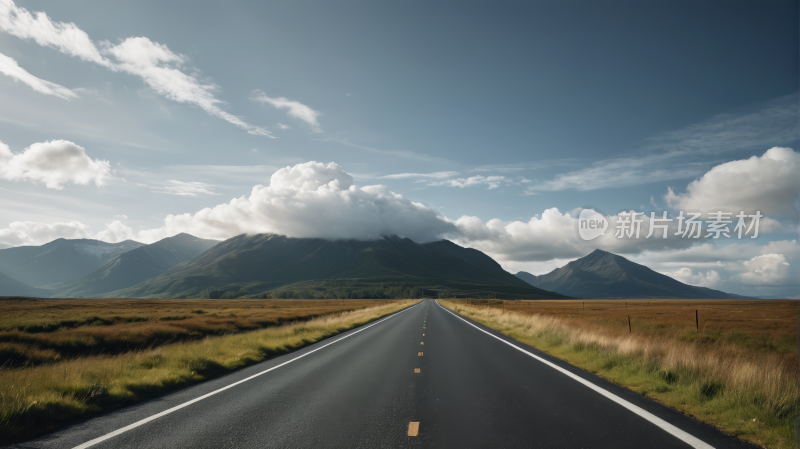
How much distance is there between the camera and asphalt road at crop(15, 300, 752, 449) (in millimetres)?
5418

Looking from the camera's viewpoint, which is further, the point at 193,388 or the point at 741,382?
the point at 193,388

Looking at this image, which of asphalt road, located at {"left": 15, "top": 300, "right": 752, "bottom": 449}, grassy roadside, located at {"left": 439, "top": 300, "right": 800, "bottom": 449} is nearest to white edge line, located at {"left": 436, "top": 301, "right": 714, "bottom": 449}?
asphalt road, located at {"left": 15, "top": 300, "right": 752, "bottom": 449}

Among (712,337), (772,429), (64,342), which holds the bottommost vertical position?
(64,342)

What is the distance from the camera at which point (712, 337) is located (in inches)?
1027

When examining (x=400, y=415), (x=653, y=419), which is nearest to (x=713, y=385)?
(x=653, y=419)

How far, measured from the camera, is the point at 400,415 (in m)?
6.67

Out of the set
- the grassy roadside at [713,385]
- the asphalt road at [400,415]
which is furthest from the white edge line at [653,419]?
the grassy roadside at [713,385]

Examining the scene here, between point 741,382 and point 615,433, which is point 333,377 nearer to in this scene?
point 615,433

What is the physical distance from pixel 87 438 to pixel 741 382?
11.2m

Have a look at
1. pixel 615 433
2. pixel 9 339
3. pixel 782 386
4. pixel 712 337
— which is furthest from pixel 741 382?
pixel 9 339

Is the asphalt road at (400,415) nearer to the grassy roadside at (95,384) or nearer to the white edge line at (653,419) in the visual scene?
the white edge line at (653,419)

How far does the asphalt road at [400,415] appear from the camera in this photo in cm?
542

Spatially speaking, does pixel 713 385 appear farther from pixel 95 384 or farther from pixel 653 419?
pixel 95 384

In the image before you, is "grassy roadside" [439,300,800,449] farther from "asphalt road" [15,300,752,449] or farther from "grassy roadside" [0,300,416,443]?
"grassy roadside" [0,300,416,443]
